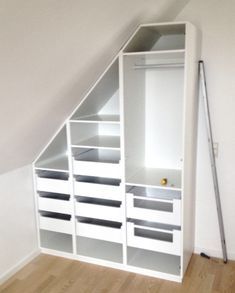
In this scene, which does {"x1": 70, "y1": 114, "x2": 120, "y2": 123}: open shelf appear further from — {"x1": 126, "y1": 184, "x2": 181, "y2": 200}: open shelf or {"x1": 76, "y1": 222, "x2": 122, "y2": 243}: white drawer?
{"x1": 76, "y1": 222, "x2": 122, "y2": 243}: white drawer

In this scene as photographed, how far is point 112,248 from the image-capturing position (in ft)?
9.33

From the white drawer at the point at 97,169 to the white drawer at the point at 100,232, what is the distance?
453mm

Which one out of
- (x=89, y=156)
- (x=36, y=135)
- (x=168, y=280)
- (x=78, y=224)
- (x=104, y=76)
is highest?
(x=104, y=76)

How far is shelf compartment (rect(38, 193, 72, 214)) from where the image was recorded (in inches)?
107

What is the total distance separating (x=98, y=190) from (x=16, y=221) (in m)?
0.73

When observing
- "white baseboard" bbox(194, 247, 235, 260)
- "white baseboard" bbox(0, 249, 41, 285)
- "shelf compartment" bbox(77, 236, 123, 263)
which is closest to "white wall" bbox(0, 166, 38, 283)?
"white baseboard" bbox(0, 249, 41, 285)

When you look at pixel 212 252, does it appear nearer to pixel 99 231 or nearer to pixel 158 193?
pixel 158 193

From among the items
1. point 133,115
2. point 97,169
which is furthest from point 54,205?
point 133,115

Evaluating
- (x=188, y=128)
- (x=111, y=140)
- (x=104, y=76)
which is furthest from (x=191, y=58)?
(x=111, y=140)

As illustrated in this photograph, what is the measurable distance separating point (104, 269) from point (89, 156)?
3.24 feet

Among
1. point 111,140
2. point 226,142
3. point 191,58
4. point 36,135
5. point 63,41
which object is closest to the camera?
point 63,41

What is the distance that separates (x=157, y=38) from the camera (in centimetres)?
260

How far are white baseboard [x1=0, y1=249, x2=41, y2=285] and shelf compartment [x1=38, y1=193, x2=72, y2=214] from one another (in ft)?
1.34

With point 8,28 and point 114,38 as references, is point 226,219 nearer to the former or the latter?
point 114,38
